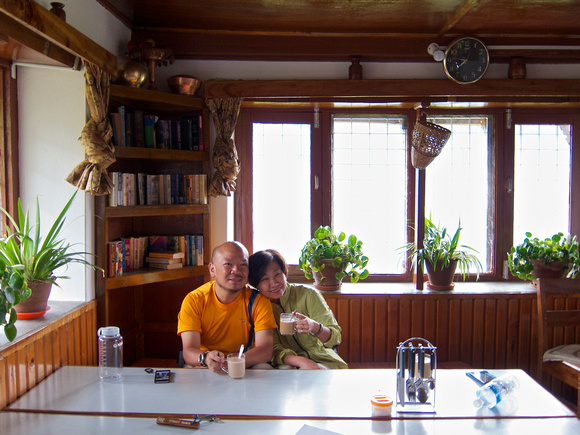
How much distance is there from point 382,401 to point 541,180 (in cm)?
309

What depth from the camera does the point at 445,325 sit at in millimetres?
3664

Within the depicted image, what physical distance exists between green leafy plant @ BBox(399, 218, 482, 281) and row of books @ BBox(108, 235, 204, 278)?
164cm

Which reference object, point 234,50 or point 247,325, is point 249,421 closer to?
point 247,325

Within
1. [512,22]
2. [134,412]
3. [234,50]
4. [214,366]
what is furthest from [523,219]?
[134,412]

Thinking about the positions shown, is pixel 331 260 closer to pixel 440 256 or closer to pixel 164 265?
pixel 440 256

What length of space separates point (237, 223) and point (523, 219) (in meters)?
2.34

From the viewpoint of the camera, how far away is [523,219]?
4.09 meters

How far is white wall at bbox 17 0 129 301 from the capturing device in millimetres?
2844

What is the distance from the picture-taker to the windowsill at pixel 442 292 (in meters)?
3.65

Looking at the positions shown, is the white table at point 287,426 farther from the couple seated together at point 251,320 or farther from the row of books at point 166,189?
the row of books at point 166,189

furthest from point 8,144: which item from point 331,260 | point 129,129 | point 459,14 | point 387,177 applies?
point 459,14

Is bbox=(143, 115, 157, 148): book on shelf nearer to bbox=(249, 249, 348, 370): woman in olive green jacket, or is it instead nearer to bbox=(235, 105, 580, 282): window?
bbox=(235, 105, 580, 282): window

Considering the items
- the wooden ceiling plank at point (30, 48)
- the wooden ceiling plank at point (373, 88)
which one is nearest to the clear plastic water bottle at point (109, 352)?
the wooden ceiling plank at point (30, 48)

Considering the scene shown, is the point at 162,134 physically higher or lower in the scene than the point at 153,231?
higher
